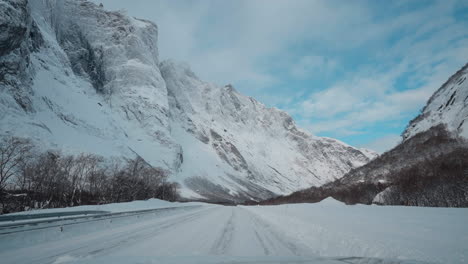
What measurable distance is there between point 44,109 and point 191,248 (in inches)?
Answer: 4421

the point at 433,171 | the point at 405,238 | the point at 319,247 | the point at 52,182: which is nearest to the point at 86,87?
the point at 52,182

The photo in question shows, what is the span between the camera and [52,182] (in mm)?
42344

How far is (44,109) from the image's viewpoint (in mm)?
93375

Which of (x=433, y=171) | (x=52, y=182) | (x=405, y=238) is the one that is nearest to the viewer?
(x=405, y=238)

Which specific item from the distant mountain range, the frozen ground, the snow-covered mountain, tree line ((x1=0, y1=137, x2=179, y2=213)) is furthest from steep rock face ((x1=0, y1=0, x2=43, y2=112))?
the distant mountain range

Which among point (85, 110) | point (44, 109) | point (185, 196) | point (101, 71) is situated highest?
point (101, 71)

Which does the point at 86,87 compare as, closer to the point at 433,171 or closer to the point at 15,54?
the point at 15,54

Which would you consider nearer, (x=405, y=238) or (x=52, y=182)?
(x=405, y=238)

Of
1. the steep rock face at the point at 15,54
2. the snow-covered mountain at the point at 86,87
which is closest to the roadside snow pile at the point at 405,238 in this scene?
the snow-covered mountain at the point at 86,87

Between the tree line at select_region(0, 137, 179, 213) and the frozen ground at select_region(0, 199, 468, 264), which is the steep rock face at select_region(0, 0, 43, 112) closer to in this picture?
the tree line at select_region(0, 137, 179, 213)

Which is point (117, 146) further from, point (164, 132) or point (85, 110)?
point (164, 132)

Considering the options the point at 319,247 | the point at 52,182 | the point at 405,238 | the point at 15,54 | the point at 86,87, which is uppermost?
the point at 86,87

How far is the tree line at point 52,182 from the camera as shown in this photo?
3438 cm

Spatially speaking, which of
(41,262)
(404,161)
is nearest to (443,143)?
(404,161)
